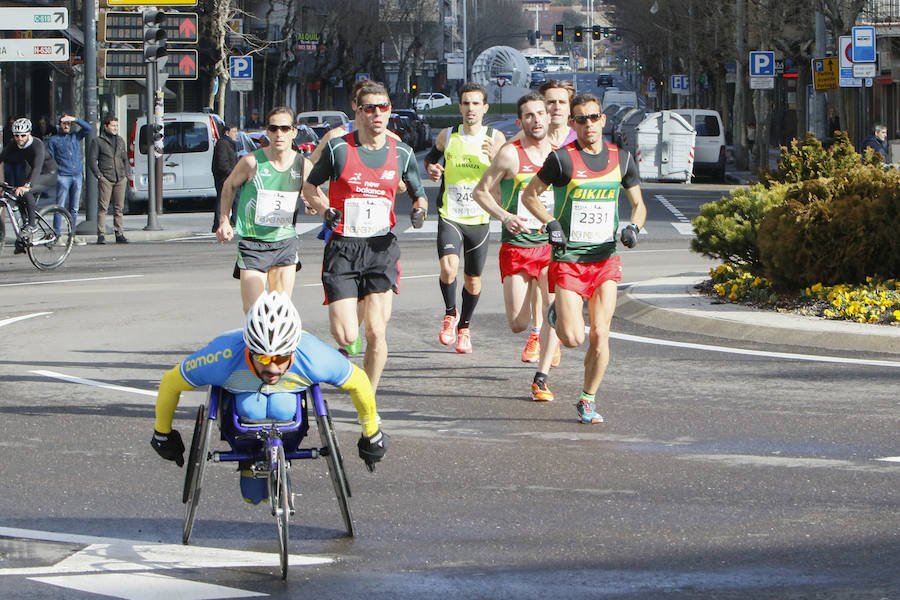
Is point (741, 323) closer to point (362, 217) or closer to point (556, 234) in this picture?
point (556, 234)

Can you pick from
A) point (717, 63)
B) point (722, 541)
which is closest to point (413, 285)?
point (722, 541)

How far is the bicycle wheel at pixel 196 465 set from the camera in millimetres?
5953

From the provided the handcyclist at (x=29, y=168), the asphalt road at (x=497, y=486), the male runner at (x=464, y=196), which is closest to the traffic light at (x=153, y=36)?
the handcyclist at (x=29, y=168)

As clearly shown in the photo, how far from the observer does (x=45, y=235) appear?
19438mm

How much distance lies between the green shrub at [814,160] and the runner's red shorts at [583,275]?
6659mm

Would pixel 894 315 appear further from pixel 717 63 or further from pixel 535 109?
pixel 717 63

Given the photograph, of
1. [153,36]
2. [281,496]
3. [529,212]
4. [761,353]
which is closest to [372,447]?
[281,496]

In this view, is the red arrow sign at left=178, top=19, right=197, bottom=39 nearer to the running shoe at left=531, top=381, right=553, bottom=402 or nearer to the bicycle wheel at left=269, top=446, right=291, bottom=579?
the running shoe at left=531, top=381, right=553, bottom=402

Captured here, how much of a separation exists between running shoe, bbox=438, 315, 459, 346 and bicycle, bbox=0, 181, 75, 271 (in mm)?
8760

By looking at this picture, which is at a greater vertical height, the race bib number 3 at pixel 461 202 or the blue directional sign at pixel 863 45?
→ the blue directional sign at pixel 863 45

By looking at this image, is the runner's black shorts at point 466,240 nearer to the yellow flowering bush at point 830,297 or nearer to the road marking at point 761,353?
the road marking at point 761,353

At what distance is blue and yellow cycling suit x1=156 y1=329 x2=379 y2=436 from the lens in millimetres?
5875

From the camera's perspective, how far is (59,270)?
19516 mm

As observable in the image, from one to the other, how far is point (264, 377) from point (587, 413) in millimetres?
3783
